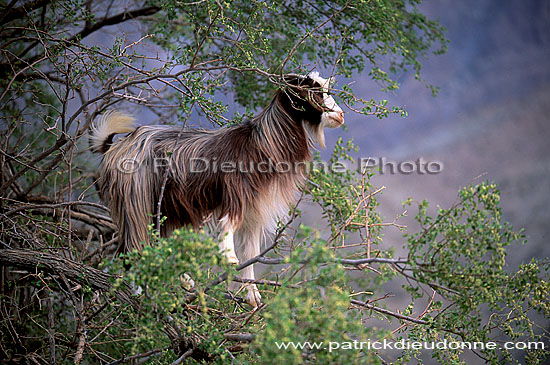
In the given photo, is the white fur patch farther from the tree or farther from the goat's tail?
the goat's tail

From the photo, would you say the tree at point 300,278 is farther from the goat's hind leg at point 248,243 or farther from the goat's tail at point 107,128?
the goat's hind leg at point 248,243

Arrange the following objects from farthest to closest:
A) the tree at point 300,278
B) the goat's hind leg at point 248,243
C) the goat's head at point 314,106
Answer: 1. the goat's hind leg at point 248,243
2. the goat's head at point 314,106
3. the tree at point 300,278

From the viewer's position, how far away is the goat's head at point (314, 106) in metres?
2.34

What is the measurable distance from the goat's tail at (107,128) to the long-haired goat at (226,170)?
147 millimetres

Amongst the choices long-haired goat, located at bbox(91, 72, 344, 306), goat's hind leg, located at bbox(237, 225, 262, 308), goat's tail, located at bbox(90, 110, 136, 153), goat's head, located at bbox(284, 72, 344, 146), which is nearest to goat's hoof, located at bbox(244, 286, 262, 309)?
long-haired goat, located at bbox(91, 72, 344, 306)

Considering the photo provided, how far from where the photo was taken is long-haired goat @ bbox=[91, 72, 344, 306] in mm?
2361

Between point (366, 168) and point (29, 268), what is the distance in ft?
4.40

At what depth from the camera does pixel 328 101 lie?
2395mm

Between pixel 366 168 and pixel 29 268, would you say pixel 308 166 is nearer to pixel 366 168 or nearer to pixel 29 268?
pixel 366 168

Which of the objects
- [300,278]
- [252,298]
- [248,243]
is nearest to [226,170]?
[248,243]

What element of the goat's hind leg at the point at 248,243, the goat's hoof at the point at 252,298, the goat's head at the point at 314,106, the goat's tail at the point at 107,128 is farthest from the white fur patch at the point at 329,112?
the goat's tail at the point at 107,128

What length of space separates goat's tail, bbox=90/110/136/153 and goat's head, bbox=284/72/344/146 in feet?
2.36

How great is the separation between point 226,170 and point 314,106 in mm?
405

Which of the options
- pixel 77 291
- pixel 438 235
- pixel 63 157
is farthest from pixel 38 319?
pixel 438 235
